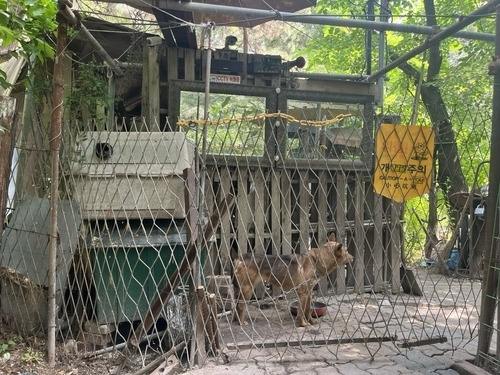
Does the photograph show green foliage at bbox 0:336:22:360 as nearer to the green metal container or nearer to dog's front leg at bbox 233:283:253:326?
the green metal container

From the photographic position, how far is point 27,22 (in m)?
3.14

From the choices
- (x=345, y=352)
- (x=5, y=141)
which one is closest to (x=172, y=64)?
(x=5, y=141)

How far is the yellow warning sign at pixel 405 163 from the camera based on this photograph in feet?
12.3

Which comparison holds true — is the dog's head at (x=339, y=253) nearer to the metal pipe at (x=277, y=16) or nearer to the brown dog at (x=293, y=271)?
the brown dog at (x=293, y=271)

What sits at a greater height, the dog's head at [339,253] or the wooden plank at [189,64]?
the wooden plank at [189,64]

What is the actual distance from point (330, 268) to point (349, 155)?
1.76 metres

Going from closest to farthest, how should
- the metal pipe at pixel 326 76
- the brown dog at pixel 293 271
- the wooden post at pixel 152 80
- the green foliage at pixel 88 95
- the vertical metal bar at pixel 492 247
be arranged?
the vertical metal bar at pixel 492 247, the brown dog at pixel 293 271, the green foliage at pixel 88 95, the wooden post at pixel 152 80, the metal pipe at pixel 326 76

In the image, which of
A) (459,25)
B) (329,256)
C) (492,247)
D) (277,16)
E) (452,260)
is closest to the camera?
(492,247)

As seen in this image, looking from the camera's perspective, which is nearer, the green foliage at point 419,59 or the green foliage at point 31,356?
the green foliage at point 31,356

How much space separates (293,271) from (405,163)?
1803 mm

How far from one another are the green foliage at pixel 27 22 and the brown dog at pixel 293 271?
2.83m

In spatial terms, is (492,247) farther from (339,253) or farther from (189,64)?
(189,64)

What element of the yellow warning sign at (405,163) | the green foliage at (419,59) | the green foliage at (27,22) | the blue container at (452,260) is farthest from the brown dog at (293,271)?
the blue container at (452,260)

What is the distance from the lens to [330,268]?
499 cm
